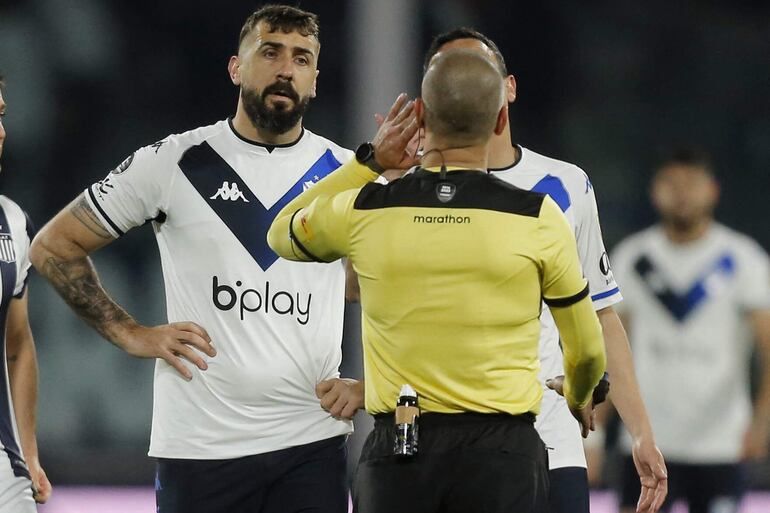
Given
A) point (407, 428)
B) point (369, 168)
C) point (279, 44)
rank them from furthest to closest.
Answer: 1. point (279, 44)
2. point (369, 168)
3. point (407, 428)

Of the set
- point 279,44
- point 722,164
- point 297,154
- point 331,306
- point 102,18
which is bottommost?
point 331,306

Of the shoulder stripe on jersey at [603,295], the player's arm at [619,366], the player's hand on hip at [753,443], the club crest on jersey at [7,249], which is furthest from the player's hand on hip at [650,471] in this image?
the player's hand on hip at [753,443]

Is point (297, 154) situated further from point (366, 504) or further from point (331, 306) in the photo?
point (366, 504)

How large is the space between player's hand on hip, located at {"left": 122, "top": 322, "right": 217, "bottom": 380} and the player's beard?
0.68 meters

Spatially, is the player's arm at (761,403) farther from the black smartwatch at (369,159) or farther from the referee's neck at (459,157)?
the referee's neck at (459,157)

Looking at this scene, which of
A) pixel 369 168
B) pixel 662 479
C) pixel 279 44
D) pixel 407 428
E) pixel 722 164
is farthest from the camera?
pixel 722 164

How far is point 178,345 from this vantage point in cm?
475

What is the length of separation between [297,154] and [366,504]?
1.50m

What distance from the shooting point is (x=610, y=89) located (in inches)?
498

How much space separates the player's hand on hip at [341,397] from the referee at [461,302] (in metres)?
0.91

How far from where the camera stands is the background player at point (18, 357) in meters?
4.86

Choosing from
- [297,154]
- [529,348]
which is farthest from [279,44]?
[529,348]

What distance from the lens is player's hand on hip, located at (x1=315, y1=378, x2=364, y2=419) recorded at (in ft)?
15.7

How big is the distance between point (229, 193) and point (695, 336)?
362cm
